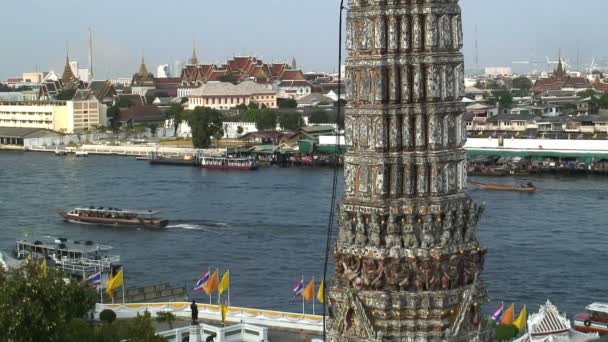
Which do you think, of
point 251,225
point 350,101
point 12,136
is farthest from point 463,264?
point 12,136

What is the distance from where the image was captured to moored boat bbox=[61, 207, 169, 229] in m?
28.6

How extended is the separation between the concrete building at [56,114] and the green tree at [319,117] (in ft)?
45.3

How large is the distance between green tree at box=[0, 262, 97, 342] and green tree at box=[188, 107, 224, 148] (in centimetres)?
4153

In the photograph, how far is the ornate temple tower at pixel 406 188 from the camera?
7.11 m

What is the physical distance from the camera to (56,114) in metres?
63.2

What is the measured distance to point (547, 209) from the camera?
30125mm

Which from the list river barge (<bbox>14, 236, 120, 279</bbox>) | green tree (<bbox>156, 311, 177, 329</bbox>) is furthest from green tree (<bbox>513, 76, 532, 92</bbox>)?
green tree (<bbox>156, 311, 177, 329</bbox>)

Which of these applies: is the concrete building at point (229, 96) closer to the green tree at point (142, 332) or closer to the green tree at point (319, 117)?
the green tree at point (319, 117)

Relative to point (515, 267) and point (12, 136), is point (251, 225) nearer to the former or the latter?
point (515, 267)

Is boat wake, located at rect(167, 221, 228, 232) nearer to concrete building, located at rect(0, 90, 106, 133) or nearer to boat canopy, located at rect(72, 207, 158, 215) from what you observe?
boat canopy, located at rect(72, 207, 158, 215)

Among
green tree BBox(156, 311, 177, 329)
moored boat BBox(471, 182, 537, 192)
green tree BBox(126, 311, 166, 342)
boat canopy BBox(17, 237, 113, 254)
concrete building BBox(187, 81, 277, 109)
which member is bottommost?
boat canopy BBox(17, 237, 113, 254)

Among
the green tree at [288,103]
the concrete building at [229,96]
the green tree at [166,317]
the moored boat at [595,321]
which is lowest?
the moored boat at [595,321]

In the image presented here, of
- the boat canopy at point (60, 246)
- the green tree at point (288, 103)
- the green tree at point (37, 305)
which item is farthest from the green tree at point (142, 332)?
the green tree at point (288, 103)

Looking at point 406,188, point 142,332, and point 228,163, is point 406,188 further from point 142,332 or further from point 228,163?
point 228,163
